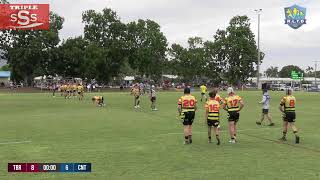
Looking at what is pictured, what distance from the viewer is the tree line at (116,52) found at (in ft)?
305

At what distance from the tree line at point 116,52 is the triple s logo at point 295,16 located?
4375 cm

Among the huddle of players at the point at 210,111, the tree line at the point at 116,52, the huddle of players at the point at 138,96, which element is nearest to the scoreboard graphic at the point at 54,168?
the huddle of players at the point at 210,111

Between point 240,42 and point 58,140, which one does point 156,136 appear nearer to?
point 58,140

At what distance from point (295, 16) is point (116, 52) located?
47.6m

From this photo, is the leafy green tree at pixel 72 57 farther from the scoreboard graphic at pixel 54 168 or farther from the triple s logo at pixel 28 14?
the scoreboard graphic at pixel 54 168

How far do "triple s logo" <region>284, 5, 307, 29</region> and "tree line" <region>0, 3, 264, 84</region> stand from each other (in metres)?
43.8

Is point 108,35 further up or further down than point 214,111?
further up

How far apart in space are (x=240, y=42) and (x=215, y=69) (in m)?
9.26

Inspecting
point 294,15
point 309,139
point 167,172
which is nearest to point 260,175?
point 167,172

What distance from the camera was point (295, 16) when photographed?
5812 centimetres

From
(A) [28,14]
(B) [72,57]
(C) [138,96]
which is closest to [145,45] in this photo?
(B) [72,57]

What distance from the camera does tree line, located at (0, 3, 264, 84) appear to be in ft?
305

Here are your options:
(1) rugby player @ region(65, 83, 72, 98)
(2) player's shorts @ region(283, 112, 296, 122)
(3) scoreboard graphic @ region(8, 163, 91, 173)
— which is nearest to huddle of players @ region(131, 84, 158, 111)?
(2) player's shorts @ region(283, 112, 296, 122)

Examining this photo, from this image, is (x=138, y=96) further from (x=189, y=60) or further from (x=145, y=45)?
(x=189, y=60)
